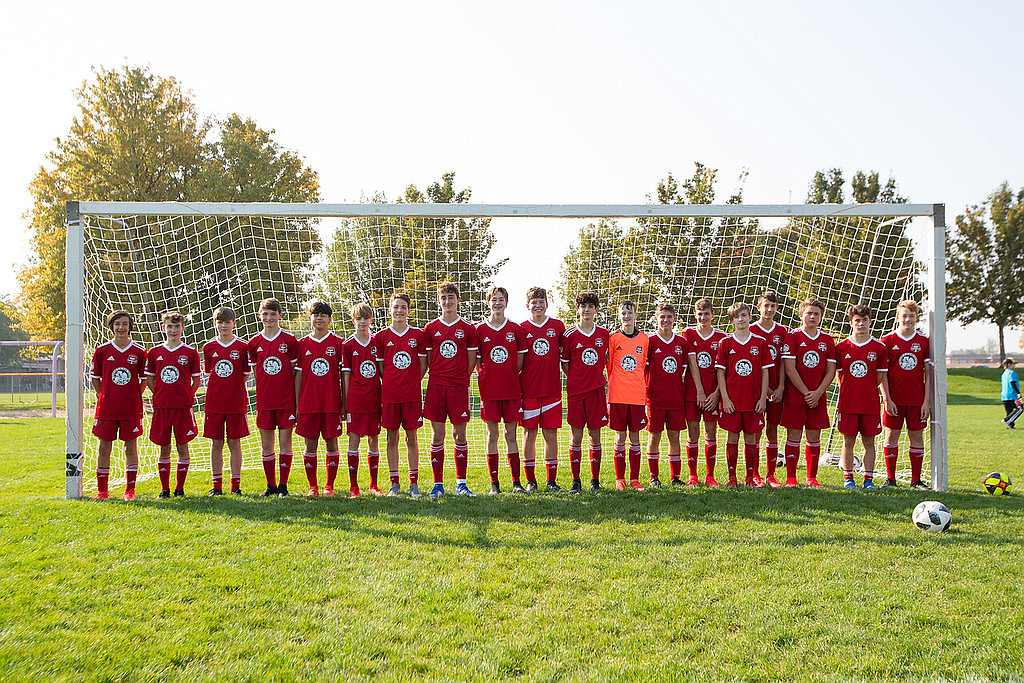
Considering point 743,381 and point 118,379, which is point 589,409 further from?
point 118,379

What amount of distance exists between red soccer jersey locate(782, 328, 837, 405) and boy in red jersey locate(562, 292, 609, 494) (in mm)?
1743

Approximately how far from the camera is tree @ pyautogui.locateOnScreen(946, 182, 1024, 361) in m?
27.0

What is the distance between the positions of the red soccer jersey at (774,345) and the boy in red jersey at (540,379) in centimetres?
191

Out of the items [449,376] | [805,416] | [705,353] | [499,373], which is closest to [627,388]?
[705,353]

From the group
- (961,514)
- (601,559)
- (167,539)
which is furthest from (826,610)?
(167,539)

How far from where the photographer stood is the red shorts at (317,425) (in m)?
5.84

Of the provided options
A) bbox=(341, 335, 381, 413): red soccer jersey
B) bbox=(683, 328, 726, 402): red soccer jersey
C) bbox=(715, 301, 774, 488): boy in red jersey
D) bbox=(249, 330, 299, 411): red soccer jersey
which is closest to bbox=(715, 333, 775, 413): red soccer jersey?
bbox=(715, 301, 774, 488): boy in red jersey

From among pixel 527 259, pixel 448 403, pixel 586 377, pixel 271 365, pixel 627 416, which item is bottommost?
pixel 627 416

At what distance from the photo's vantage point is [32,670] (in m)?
2.47

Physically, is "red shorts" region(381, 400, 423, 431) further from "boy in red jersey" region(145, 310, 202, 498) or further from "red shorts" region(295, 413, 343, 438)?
"boy in red jersey" region(145, 310, 202, 498)

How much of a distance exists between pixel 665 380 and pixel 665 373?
0.21ft

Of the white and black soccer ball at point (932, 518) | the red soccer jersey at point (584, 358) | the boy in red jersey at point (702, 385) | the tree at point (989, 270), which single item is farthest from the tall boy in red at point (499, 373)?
the tree at point (989, 270)

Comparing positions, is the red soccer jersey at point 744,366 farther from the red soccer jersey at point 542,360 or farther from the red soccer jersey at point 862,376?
the red soccer jersey at point 542,360

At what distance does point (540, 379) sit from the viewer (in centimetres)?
586
